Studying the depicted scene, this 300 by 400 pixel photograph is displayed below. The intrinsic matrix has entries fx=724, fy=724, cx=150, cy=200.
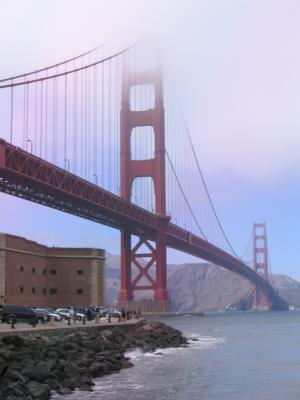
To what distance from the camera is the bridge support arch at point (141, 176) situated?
75250mm

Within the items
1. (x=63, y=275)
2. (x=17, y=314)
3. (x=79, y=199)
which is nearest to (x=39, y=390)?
(x=17, y=314)

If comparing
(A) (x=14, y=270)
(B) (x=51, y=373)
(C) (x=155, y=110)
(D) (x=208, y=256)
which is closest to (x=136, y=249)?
(D) (x=208, y=256)

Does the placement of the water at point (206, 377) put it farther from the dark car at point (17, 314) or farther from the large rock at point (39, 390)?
the dark car at point (17, 314)

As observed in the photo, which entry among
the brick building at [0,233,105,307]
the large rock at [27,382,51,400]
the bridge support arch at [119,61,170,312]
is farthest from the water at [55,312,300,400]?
the bridge support arch at [119,61,170,312]

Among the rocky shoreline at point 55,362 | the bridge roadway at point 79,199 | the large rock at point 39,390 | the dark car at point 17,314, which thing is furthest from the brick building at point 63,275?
the large rock at point 39,390

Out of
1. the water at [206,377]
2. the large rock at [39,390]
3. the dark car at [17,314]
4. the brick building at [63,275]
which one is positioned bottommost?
the water at [206,377]

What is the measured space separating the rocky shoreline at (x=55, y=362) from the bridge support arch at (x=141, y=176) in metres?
45.9

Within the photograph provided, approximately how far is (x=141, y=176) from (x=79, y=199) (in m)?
23.0

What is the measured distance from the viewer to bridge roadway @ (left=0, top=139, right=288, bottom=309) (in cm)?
4672

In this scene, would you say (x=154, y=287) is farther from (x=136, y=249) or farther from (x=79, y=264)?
(x=79, y=264)

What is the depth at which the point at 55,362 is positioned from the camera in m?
18.8

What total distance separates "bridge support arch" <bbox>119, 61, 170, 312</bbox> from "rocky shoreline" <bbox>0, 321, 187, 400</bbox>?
45861mm

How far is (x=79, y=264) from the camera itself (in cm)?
6488

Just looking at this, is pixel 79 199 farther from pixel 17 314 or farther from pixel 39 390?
pixel 39 390
